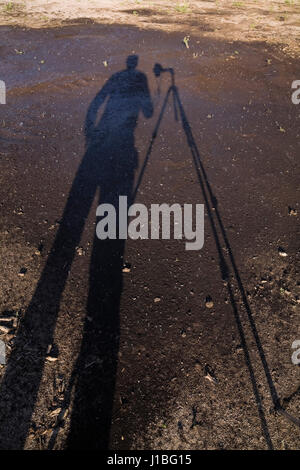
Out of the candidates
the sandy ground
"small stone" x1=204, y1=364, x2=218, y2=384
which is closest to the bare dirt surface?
"small stone" x1=204, y1=364, x2=218, y2=384

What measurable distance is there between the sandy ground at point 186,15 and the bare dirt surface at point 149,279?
756cm

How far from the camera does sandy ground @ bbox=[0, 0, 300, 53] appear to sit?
51.3ft

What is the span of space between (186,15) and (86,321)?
789 inches

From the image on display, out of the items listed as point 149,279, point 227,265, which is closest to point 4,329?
point 149,279

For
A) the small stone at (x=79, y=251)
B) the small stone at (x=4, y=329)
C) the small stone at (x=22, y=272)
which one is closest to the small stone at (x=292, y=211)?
the small stone at (x=79, y=251)

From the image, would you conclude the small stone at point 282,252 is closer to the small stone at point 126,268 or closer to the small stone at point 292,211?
the small stone at point 292,211

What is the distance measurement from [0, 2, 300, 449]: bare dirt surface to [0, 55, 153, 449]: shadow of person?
0.02 m

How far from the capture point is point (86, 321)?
187 inches

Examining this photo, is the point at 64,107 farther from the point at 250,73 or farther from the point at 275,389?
the point at 275,389

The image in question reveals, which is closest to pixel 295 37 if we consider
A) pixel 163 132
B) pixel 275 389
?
pixel 163 132

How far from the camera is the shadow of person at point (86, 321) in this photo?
149 inches

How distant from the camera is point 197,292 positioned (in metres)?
5.16

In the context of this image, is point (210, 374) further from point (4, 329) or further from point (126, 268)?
point (4, 329)

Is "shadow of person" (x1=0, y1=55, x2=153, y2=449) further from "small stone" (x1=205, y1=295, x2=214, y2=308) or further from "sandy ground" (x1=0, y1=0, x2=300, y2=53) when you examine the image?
"sandy ground" (x1=0, y1=0, x2=300, y2=53)
